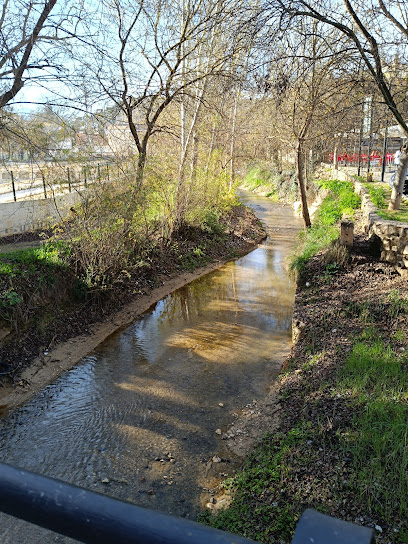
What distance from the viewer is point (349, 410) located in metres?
5.03

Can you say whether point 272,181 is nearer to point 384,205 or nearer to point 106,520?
point 384,205

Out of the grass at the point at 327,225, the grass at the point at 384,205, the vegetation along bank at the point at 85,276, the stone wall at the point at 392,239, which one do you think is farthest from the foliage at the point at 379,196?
the vegetation along bank at the point at 85,276

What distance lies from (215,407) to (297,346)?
2.00 metres

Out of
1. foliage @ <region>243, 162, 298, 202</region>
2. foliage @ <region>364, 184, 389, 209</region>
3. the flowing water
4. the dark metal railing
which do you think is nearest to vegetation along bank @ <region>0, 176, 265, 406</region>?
the flowing water

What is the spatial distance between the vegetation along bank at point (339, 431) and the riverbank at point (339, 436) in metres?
0.01

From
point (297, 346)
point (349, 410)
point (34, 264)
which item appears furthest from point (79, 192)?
point (349, 410)

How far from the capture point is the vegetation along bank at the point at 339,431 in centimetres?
381

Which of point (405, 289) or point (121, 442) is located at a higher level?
point (405, 289)

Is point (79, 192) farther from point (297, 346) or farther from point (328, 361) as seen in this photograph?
point (328, 361)

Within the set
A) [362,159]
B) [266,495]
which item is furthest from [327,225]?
[362,159]

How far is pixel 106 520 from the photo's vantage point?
22.8 inches

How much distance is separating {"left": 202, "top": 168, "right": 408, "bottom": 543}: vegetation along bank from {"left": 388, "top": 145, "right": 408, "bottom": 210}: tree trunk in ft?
11.3

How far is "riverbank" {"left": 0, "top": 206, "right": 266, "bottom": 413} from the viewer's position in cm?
741

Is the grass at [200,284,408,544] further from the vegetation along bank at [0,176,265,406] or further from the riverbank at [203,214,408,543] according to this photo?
the vegetation along bank at [0,176,265,406]
